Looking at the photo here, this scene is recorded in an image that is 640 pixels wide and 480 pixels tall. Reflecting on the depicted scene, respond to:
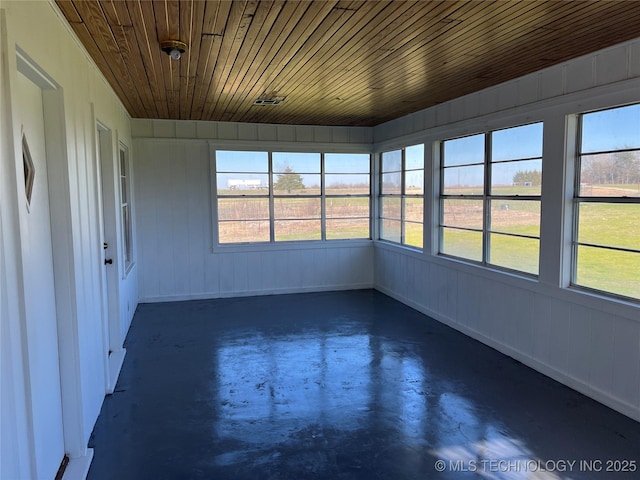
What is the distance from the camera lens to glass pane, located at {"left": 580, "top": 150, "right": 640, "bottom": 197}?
3416 millimetres

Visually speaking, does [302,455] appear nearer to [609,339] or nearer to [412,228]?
[609,339]


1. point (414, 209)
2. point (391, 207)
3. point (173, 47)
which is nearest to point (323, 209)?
point (391, 207)

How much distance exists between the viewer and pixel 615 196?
356 cm

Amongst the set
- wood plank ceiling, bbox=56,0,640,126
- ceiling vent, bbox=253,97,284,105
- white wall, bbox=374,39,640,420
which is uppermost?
ceiling vent, bbox=253,97,284,105

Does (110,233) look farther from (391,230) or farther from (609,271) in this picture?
(609,271)

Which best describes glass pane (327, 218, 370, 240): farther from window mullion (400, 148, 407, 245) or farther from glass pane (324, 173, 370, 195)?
window mullion (400, 148, 407, 245)

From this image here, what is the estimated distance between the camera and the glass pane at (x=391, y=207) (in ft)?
23.2

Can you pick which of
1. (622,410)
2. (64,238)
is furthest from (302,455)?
(622,410)

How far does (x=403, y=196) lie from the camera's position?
6.91m

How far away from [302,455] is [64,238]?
78.1 inches

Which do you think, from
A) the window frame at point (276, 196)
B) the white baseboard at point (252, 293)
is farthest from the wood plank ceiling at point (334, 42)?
the white baseboard at point (252, 293)

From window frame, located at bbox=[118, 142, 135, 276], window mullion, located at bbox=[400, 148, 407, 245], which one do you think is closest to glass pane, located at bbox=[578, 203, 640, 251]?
window mullion, located at bbox=[400, 148, 407, 245]

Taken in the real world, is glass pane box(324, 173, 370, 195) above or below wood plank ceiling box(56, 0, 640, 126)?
below

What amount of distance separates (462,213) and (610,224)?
193 centimetres
